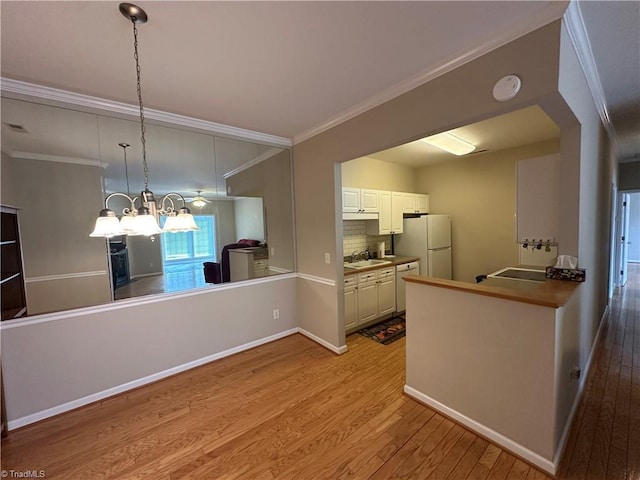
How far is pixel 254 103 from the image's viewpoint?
2496mm

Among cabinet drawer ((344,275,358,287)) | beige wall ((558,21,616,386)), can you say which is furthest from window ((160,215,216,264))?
beige wall ((558,21,616,386))

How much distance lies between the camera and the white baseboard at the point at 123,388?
210 cm

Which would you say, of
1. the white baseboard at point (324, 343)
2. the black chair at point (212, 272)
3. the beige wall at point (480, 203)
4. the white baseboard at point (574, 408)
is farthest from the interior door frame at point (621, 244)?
the black chair at point (212, 272)

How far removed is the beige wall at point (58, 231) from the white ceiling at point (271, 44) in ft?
2.29

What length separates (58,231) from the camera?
2188 mm

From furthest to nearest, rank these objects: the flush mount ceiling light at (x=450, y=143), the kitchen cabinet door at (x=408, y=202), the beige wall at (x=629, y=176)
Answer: the beige wall at (x=629, y=176), the kitchen cabinet door at (x=408, y=202), the flush mount ceiling light at (x=450, y=143)

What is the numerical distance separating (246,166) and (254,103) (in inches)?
36.0

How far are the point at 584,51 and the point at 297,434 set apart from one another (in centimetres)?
339

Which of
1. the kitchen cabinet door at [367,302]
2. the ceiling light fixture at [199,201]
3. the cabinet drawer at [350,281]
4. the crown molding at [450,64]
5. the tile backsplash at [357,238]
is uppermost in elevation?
the crown molding at [450,64]

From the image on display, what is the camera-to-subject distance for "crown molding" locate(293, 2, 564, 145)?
1.46 m

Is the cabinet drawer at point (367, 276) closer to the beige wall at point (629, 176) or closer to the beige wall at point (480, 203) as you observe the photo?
the beige wall at point (480, 203)

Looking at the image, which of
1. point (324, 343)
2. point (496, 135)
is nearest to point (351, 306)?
point (324, 343)

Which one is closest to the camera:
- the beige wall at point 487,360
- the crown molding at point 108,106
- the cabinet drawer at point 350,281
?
the beige wall at point 487,360

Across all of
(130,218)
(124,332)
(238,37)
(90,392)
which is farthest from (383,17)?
(90,392)
